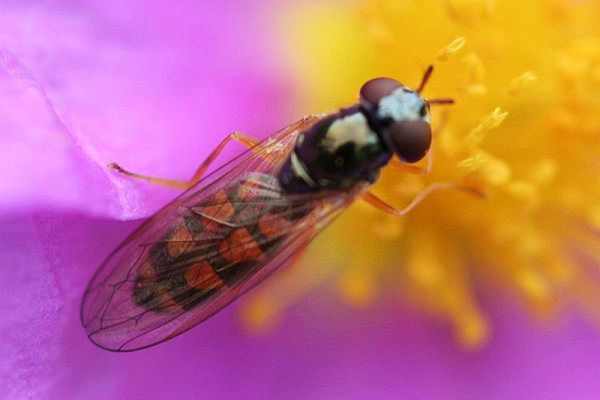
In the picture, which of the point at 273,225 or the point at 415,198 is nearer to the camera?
the point at 273,225

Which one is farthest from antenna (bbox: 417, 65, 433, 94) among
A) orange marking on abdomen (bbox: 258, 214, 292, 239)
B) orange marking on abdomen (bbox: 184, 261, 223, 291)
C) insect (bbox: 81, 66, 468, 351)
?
orange marking on abdomen (bbox: 184, 261, 223, 291)

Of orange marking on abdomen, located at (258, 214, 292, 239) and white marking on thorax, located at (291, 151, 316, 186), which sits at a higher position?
A: white marking on thorax, located at (291, 151, 316, 186)

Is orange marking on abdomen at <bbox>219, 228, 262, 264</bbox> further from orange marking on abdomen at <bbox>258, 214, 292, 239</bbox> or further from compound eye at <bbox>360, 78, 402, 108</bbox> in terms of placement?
compound eye at <bbox>360, 78, 402, 108</bbox>

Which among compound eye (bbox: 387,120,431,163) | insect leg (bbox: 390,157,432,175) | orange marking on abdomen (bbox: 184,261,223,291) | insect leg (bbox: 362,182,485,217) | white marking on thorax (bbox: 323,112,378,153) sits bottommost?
insect leg (bbox: 362,182,485,217)

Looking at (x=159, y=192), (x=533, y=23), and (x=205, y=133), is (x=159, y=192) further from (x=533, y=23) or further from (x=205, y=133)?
(x=533, y=23)

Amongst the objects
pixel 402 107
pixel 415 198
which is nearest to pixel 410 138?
pixel 402 107

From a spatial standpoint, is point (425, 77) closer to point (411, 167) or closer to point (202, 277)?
point (411, 167)

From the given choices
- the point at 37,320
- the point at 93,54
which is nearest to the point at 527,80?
the point at 93,54
